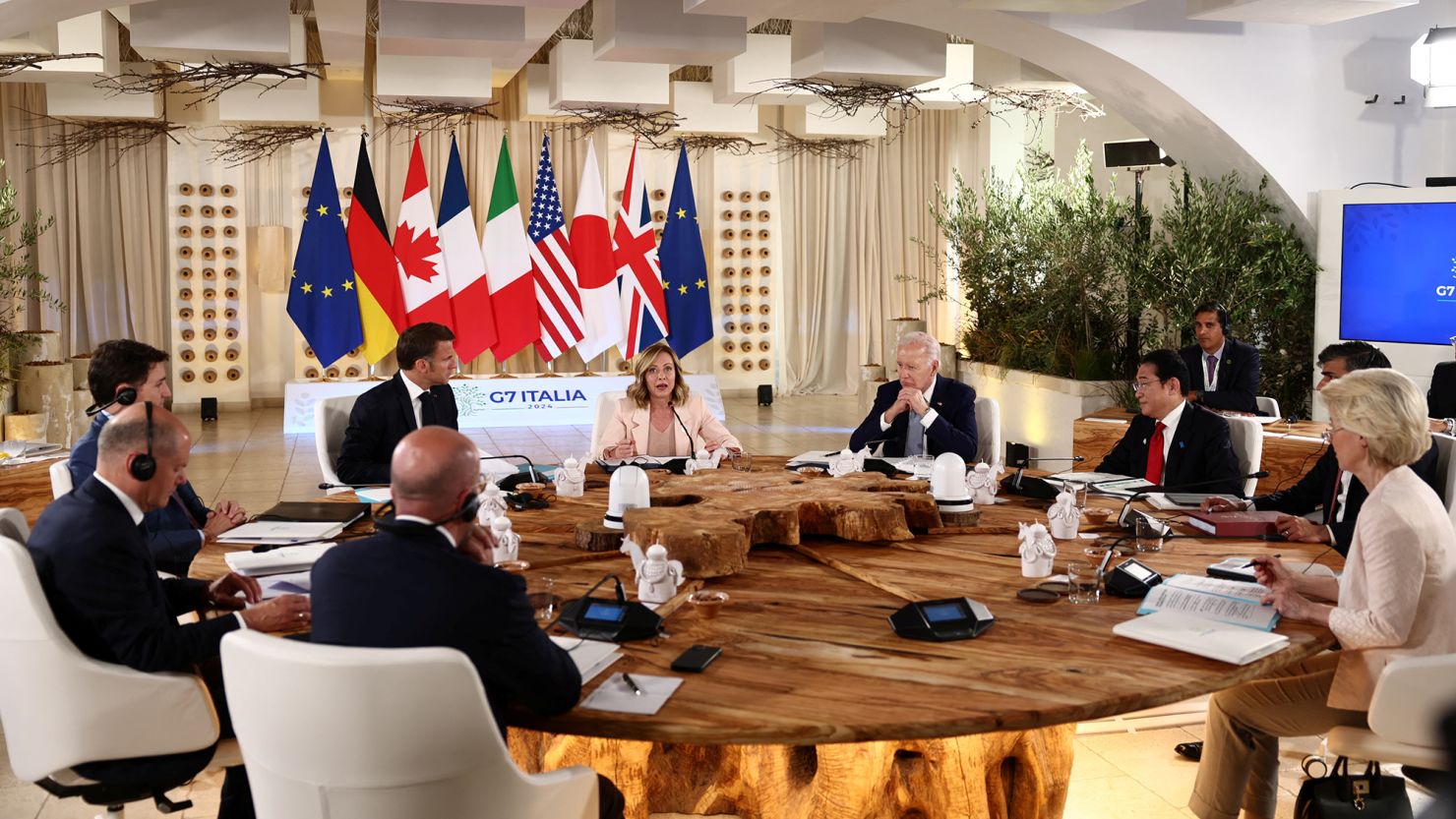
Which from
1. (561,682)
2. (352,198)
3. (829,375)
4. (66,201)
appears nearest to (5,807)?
(561,682)

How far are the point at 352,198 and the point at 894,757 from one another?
1104 cm

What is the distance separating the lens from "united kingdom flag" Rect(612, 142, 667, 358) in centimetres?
1350

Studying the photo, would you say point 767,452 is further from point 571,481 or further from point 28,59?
point 571,481

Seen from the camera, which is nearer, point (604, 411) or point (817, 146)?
point (604, 411)

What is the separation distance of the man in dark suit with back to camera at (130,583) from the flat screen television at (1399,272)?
21.8ft

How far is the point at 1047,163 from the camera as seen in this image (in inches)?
418

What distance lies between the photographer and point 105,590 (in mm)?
2729

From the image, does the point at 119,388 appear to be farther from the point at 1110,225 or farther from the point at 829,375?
the point at 829,375

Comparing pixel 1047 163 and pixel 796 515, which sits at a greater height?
pixel 1047 163

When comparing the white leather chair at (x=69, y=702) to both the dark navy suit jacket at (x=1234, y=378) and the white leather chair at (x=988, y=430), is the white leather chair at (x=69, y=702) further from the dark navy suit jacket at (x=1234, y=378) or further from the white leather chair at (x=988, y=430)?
the dark navy suit jacket at (x=1234, y=378)

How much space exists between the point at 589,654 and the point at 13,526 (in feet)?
5.30

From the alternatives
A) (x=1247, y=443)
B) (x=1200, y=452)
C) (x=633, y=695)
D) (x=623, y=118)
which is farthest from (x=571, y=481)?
(x=623, y=118)

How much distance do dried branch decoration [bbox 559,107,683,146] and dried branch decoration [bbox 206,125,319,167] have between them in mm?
2759

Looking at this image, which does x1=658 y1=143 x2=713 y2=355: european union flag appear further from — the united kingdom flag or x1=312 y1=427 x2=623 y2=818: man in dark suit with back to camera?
x1=312 y1=427 x2=623 y2=818: man in dark suit with back to camera
